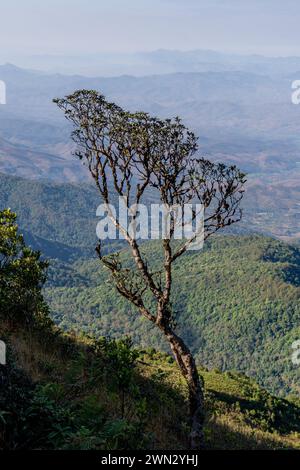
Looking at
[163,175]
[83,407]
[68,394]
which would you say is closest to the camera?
[83,407]

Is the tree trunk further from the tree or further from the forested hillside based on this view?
the forested hillside

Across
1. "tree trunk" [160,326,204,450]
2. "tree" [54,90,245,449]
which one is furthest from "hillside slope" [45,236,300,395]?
"tree" [54,90,245,449]

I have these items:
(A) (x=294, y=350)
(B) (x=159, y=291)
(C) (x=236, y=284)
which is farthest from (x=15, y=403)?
(C) (x=236, y=284)

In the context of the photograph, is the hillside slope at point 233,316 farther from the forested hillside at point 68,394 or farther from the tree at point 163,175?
the tree at point 163,175

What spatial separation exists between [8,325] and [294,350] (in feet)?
464

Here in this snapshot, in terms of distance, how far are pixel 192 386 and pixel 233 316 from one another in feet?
538

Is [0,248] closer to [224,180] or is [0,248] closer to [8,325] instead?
[8,325]

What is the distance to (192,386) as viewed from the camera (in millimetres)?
12992

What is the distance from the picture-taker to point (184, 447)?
40.3 ft

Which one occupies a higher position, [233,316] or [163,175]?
[163,175]

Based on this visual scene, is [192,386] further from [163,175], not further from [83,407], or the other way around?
[163,175]


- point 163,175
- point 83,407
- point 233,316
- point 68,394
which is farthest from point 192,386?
point 233,316

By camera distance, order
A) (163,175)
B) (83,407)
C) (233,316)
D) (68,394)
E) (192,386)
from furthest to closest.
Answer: (233,316)
(163,175)
(192,386)
(68,394)
(83,407)

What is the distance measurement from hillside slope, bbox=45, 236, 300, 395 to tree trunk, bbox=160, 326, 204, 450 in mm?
131656
